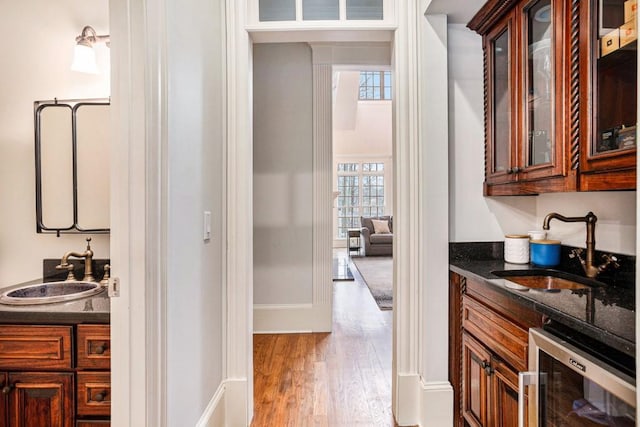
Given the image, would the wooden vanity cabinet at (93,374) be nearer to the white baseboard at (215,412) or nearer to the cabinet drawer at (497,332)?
the white baseboard at (215,412)

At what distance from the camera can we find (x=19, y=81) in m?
1.96

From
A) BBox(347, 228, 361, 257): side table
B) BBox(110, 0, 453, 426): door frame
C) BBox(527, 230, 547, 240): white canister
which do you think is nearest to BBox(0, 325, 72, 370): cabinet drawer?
BBox(110, 0, 453, 426): door frame

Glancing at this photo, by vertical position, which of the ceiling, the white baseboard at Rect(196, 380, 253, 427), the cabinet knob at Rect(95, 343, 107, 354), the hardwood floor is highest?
the ceiling

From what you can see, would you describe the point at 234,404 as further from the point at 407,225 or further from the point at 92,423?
the point at 407,225

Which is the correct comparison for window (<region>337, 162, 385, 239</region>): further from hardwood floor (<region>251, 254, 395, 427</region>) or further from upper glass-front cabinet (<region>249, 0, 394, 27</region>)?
upper glass-front cabinet (<region>249, 0, 394, 27</region>)

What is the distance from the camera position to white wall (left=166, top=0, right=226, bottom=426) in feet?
4.46

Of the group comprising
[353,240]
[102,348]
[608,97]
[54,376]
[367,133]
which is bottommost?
[353,240]

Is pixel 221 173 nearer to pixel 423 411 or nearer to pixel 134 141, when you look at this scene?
pixel 134 141

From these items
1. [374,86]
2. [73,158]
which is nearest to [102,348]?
[73,158]

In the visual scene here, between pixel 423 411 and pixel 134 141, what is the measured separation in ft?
6.23

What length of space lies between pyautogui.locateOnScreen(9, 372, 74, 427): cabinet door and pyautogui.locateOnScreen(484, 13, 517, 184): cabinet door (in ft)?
6.89

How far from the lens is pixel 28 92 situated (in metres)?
1.97

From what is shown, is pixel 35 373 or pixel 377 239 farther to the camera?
pixel 377 239

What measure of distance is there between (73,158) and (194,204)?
912 millimetres
